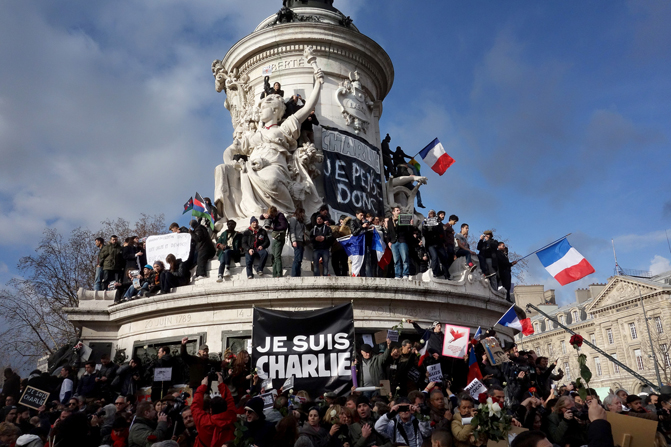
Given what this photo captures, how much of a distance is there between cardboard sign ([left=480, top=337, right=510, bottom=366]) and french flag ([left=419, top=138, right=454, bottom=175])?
10.0 m

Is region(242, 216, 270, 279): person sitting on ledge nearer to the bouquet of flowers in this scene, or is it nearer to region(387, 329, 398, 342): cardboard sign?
region(387, 329, 398, 342): cardboard sign

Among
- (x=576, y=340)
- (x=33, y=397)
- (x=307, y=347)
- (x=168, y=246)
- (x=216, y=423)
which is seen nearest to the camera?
(x=216, y=423)

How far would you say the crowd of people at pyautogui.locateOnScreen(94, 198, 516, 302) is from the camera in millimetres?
11711

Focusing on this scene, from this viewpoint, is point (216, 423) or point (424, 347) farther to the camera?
point (424, 347)

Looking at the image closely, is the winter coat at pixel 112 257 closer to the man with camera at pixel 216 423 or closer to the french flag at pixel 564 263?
the man with camera at pixel 216 423

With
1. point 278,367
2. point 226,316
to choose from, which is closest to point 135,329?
point 226,316

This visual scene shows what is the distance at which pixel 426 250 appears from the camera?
12.6m

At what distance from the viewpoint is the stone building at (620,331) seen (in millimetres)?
45312

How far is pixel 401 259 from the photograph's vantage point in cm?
1186

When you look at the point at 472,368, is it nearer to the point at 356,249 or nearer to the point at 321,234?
the point at 356,249

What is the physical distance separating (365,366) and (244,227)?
245 inches

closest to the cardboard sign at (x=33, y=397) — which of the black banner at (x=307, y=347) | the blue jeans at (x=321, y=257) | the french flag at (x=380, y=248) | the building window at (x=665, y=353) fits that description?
the black banner at (x=307, y=347)

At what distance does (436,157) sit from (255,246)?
948cm

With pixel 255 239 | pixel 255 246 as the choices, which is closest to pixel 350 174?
pixel 255 239
